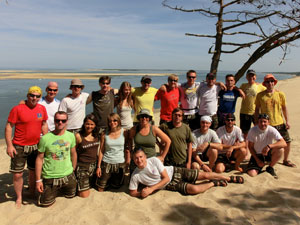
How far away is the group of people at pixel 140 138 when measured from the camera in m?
3.79

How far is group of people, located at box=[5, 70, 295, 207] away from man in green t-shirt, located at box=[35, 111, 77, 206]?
1 cm

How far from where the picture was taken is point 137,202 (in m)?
3.74

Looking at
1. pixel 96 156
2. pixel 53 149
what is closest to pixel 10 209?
pixel 53 149

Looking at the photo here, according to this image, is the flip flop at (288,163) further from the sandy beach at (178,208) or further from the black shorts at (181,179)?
the black shorts at (181,179)

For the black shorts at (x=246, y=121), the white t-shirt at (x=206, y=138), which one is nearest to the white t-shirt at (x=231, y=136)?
the white t-shirt at (x=206, y=138)

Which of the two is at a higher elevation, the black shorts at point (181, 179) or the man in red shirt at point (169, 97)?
the man in red shirt at point (169, 97)

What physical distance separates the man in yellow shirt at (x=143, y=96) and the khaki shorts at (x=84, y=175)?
4.75ft

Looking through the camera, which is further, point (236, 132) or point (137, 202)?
point (236, 132)

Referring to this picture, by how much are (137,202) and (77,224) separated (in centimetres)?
98

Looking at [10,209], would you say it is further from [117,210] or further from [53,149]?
[117,210]

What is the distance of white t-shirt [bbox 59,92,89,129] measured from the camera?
4.47 metres

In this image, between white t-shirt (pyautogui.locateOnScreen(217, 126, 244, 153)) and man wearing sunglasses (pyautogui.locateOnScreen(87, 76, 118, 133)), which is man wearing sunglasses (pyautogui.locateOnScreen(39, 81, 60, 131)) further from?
white t-shirt (pyautogui.locateOnScreen(217, 126, 244, 153))

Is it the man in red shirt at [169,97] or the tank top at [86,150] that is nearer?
the tank top at [86,150]

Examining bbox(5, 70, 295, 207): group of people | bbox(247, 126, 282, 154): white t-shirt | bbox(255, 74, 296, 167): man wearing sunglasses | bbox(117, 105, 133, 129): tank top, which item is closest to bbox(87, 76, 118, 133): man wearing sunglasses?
bbox(5, 70, 295, 207): group of people
